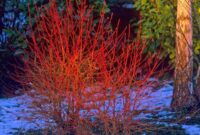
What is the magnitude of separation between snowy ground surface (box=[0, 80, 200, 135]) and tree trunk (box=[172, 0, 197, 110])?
291mm

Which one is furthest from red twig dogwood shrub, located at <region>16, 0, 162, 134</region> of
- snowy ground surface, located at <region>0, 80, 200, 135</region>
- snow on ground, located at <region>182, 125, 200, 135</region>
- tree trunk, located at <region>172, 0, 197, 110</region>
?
tree trunk, located at <region>172, 0, 197, 110</region>

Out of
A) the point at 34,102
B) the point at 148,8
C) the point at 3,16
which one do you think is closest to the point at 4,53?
the point at 3,16

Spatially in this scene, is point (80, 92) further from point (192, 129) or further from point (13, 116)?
point (13, 116)

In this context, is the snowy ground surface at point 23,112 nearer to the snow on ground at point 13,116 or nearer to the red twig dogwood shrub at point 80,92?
the snow on ground at point 13,116

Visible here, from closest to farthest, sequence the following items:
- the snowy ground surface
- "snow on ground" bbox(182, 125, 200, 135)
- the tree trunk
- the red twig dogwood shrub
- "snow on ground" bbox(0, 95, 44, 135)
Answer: the red twig dogwood shrub → "snow on ground" bbox(182, 125, 200, 135) → the snowy ground surface → "snow on ground" bbox(0, 95, 44, 135) → the tree trunk

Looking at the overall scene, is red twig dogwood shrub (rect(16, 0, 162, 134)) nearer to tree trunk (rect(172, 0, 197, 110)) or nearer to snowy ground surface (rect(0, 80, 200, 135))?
snowy ground surface (rect(0, 80, 200, 135))

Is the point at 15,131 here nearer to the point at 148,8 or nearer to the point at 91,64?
the point at 91,64

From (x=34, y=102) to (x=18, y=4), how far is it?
382 cm

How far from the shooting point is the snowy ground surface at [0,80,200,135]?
7.80 m

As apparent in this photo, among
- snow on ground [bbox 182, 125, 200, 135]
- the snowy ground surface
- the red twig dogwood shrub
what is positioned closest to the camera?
the red twig dogwood shrub

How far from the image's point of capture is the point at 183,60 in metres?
8.59

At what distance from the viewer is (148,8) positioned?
1067cm

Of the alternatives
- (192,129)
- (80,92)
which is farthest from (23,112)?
(192,129)

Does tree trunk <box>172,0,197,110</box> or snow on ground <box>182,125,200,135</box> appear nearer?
snow on ground <box>182,125,200,135</box>
